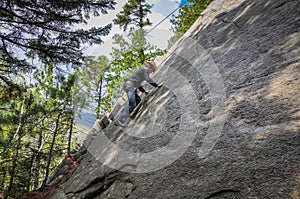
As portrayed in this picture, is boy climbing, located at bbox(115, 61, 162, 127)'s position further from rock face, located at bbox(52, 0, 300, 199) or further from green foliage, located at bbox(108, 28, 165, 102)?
green foliage, located at bbox(108, 28, 165, 102)

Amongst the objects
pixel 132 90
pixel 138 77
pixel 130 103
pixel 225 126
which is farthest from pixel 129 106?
pixel 225 126

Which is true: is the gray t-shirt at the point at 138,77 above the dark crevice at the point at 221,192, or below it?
above

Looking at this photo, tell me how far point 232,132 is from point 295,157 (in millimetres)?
789

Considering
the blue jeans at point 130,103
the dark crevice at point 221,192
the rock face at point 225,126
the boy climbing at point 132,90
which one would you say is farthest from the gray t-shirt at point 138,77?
the dark crevice at point 221,192

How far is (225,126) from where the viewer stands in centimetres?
275

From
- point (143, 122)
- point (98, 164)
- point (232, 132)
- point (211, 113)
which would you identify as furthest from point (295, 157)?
point (98, 164)

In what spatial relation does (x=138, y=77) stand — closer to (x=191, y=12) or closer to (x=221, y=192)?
(x=221, y=192)

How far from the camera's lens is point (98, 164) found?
488 centimetres

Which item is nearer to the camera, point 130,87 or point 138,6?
point 130,87

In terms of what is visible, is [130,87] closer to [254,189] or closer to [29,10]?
[29,10]

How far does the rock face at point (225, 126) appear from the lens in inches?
82.7

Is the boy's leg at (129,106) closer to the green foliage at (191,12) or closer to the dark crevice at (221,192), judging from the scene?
the dark crevice at (221,192)

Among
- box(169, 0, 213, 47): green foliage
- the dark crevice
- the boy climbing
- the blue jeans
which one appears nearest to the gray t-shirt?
the boy climbing

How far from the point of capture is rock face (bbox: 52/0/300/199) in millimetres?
2100
